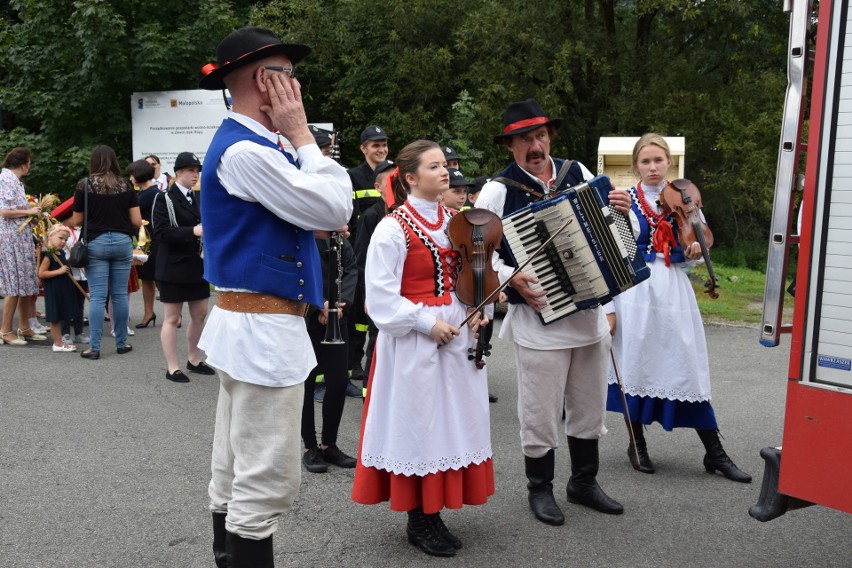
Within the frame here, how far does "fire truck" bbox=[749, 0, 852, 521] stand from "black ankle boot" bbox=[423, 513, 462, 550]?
1.61 metres

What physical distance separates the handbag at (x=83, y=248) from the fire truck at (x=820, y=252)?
22.8 ft

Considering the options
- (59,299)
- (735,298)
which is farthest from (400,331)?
(735,298)

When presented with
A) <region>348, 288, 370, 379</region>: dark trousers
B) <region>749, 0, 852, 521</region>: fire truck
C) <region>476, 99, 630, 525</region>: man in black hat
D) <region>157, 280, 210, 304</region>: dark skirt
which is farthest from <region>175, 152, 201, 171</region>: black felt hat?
<region>749, 0, 852, 521</region>: fire truck

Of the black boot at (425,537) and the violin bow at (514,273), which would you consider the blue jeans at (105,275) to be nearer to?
the black boot at (425,537)

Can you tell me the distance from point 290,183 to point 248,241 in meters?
0.29

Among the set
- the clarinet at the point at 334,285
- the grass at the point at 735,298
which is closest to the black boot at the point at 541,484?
the clarinet at the point at 334,285

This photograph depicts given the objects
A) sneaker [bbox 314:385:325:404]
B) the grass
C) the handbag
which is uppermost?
the handbag

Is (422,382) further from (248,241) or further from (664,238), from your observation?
(664,238)

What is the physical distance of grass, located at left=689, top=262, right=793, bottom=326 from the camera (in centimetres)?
1102

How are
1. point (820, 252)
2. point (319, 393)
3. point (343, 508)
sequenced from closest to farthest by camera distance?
point (820, 252) → point (343, 508) → point (319, 393)

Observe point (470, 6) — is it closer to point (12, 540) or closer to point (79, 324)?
point (79, 324)

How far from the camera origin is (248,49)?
3.23 m

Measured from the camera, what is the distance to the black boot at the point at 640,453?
17.6ft

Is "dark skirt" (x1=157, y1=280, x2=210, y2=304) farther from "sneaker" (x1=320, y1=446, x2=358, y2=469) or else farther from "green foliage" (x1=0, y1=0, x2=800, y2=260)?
"green foliage" (x1=0, y1=0, x2=800, y2=260)
